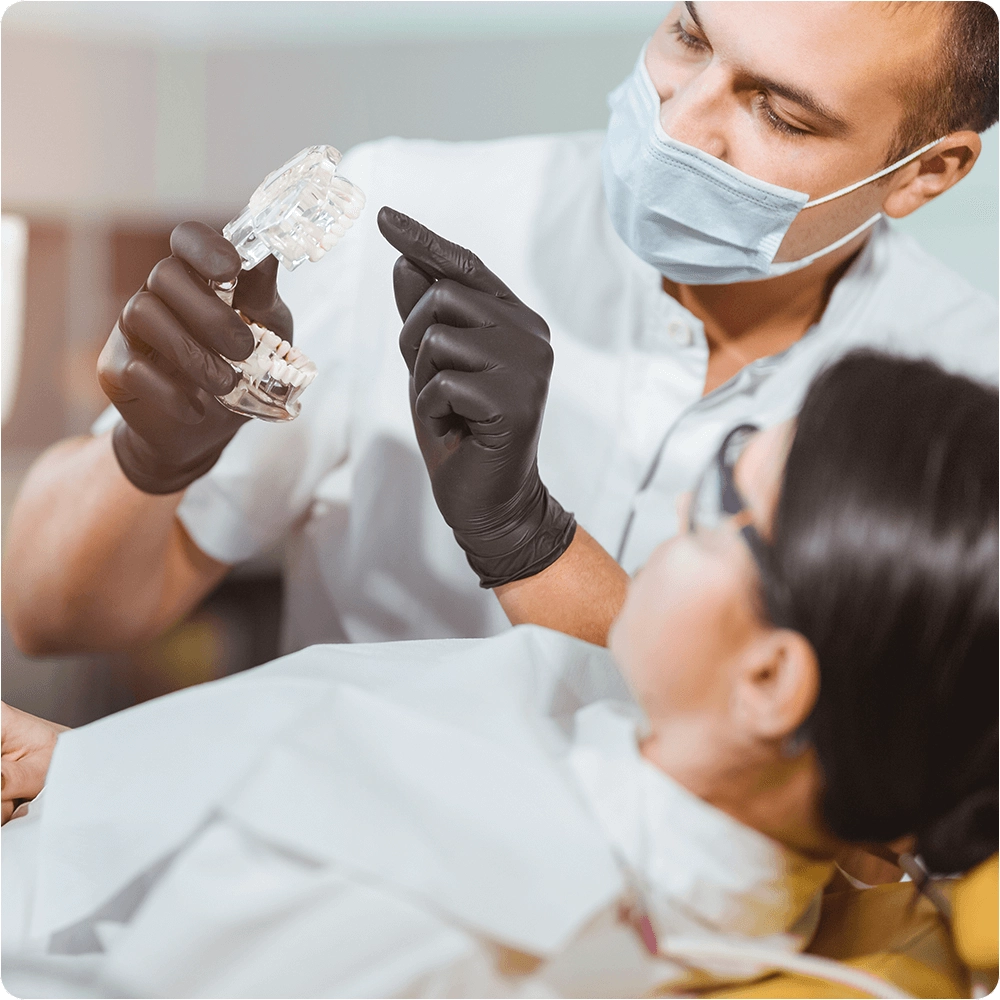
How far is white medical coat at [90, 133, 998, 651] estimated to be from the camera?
3.28 feet

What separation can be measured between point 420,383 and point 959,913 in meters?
0.67

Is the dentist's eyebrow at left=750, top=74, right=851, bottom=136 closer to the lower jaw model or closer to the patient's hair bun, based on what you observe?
the lower jaw model

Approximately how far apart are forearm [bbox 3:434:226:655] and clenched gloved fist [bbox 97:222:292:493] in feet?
0.19

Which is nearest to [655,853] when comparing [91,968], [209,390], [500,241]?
[91,968]

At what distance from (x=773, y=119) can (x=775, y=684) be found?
0.57 meters

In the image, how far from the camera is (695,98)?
0.87 m

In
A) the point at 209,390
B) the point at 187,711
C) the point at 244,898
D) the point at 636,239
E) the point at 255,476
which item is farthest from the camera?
the point at 255,476

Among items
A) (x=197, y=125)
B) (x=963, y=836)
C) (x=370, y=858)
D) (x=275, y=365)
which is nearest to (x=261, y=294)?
(x=275, y=365)

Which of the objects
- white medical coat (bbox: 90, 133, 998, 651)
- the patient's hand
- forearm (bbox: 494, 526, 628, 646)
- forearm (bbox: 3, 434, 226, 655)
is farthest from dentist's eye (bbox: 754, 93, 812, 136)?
the patient's hand

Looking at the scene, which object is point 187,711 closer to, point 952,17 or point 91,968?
point 91,968

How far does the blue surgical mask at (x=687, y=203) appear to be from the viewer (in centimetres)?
88

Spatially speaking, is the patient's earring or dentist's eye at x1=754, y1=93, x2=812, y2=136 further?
dentist's eye at x1=754, y1=93, x2=812, y2=136

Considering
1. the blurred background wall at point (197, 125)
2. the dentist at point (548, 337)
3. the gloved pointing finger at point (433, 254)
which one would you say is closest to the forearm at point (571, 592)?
the dentist at point (548, 337)

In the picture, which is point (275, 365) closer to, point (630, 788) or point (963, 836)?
point (630, 788)
